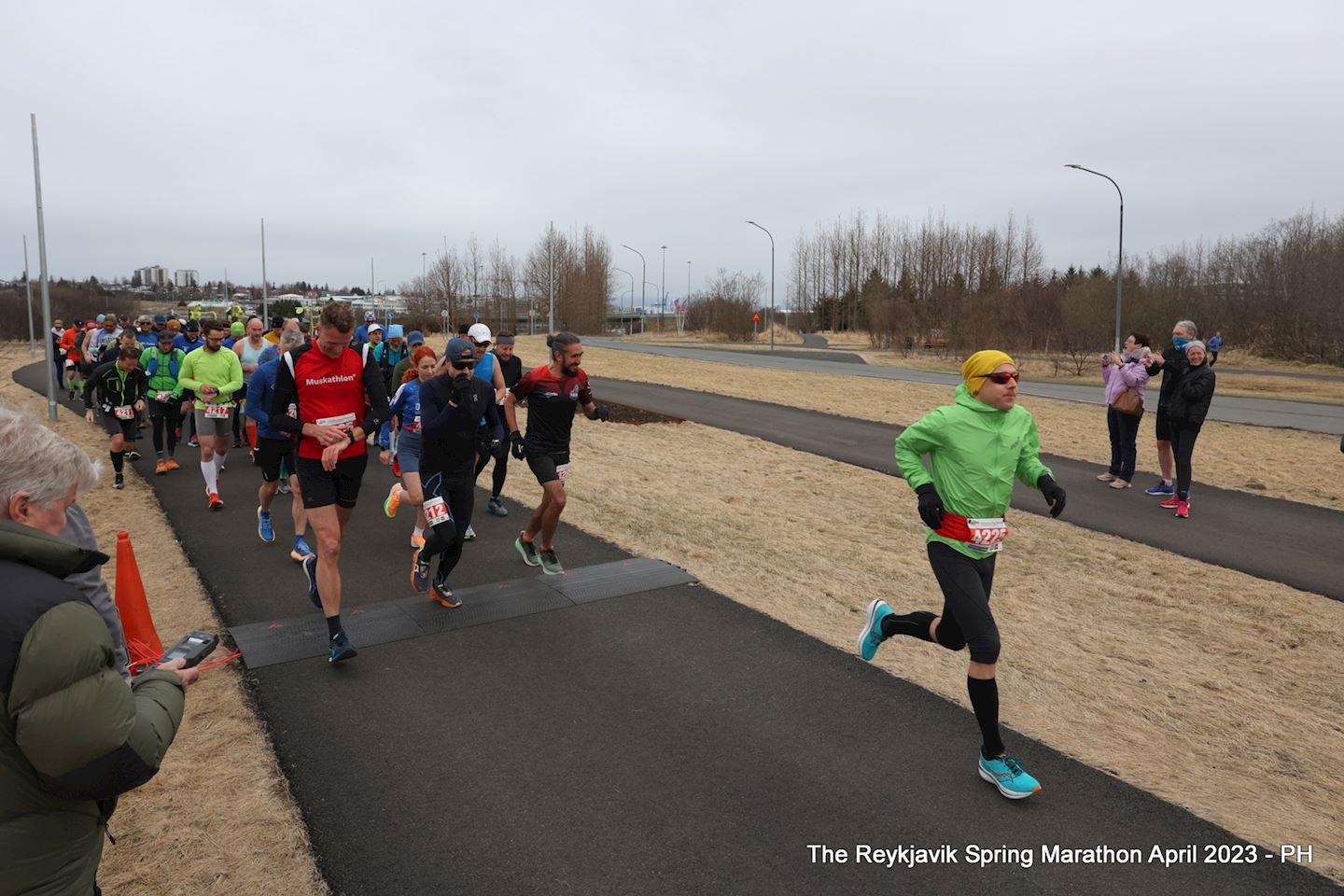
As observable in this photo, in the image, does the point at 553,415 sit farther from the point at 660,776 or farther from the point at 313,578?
the point at 660,776

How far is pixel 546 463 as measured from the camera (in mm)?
7238

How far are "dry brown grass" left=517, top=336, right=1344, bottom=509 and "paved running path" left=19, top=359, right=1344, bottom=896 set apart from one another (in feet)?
32.2

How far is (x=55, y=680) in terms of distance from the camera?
1827 mm

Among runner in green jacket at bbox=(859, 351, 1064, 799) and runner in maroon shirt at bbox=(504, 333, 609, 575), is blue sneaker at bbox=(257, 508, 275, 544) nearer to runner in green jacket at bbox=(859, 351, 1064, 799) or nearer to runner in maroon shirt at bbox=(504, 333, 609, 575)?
runner in maroon shirt at bbox=(504, 333, 609, 575)

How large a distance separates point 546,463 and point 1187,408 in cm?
777

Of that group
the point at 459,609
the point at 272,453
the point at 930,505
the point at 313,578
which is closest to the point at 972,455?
the point at 930,505

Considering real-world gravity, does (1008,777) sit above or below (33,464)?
below

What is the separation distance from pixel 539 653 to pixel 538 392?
2.35m

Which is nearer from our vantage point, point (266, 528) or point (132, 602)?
point (132, 602)

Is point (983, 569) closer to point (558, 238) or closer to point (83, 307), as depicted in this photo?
point (83, 307)

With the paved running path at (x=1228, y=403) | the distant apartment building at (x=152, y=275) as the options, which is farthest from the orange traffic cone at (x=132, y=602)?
the distant apartment building at (x=152, y=275)

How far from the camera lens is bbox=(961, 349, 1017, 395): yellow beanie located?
4.38 meters

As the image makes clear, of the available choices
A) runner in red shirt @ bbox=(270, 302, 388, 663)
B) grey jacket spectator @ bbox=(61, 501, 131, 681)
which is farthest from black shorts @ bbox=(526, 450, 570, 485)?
grey jacket spectator @ bbox=(61, 501, 131, 681)

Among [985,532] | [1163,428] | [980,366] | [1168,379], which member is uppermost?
[980,366]
